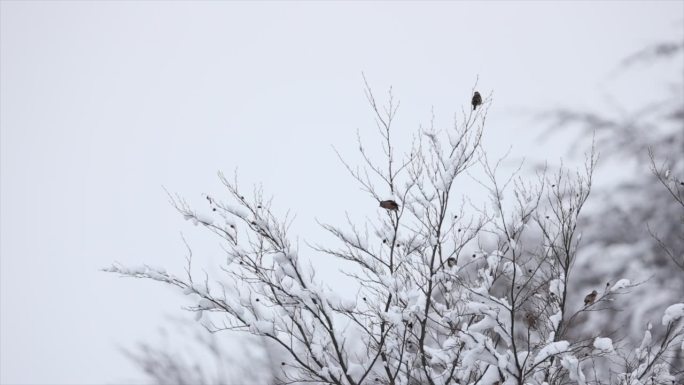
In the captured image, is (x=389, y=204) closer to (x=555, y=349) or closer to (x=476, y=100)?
(x=476, y=100)

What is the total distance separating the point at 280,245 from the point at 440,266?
145cm

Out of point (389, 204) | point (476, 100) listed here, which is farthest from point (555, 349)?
point (476, 100)

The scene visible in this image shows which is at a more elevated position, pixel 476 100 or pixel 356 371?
pixel 476 100

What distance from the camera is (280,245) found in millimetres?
4477

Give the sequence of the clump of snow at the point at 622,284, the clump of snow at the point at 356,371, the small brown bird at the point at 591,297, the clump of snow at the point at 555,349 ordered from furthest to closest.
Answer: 1. the clump of snow at the point at 356,371
2. the small brown bird at the point at 591,297
3. the clump of snow at the point at 622,284
4. the clump of snow at the point at 555,349

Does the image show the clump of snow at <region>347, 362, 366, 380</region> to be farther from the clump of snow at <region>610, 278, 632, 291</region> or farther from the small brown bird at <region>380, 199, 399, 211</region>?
the clump of snow at <region>610, 278, 632, 291</region>

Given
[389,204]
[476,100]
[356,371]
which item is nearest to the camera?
[356,371]

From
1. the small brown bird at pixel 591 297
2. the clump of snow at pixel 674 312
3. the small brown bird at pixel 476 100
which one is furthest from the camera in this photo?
the small brown bird at pixel 476 100

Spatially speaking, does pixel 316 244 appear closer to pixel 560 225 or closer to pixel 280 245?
pixel 280 245

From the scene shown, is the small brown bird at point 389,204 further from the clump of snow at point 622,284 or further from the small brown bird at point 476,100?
the clump of snow at point 622,284

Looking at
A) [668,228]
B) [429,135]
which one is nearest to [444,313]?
[429,135]

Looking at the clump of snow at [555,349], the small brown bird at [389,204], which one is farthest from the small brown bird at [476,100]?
the clump of snow at [555,349]

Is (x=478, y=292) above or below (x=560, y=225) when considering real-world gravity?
below

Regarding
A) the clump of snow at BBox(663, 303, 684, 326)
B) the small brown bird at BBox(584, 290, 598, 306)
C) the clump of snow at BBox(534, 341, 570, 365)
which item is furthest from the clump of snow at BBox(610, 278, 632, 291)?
the clump of snow at BBox(534, 341, 570, 365)
